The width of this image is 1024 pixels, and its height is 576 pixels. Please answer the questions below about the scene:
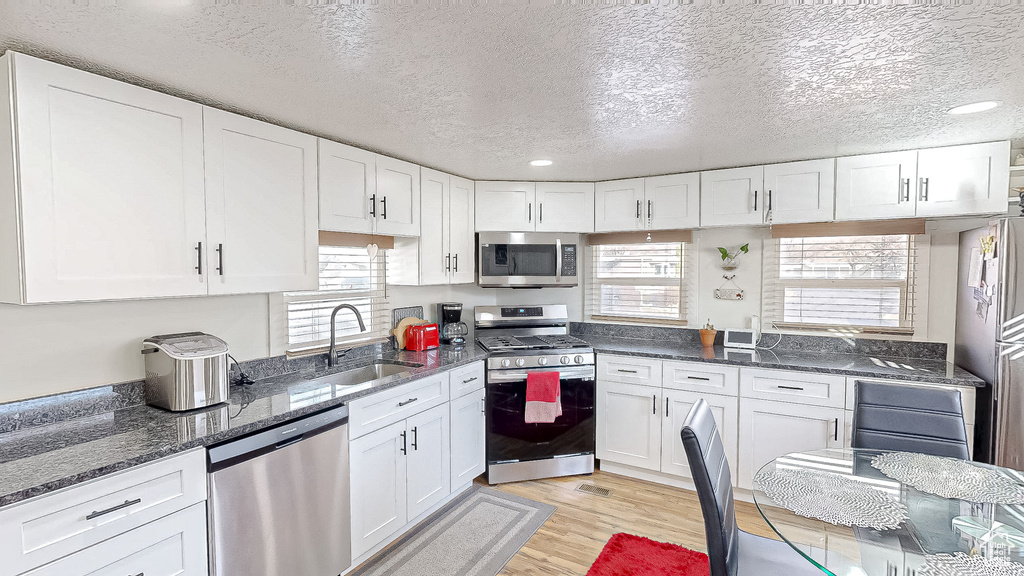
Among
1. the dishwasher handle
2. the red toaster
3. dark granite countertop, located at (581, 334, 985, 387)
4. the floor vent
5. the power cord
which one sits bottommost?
the floor vent

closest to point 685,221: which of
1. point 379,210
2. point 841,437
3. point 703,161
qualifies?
point 703,161

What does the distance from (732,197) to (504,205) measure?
1.63 m

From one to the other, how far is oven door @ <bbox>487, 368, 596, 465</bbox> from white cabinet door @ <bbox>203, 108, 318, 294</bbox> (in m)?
1.48

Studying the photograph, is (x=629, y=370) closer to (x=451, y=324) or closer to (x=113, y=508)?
(x=451, y=324)

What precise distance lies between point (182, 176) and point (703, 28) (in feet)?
6.46

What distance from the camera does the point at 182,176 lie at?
1.91 metres

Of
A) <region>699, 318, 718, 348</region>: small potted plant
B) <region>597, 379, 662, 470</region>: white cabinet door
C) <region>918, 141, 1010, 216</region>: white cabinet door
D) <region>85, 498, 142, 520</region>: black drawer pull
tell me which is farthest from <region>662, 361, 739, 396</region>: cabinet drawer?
<region>85, 498, 142, 520</region>: black drawer pull

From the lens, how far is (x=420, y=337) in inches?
129

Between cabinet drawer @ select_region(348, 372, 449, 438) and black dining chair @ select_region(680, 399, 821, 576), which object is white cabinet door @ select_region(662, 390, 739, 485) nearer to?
black dining chair @ select_region(680, 399, 821, 576)

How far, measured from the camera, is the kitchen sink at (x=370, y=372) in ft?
9.19

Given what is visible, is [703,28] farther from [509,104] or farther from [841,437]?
[841,437]

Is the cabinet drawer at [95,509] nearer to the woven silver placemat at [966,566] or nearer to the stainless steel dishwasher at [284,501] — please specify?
the stainless steel dishwasher at [284,501]

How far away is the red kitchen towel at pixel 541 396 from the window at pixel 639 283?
1.04 m

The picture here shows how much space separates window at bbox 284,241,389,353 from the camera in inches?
109
